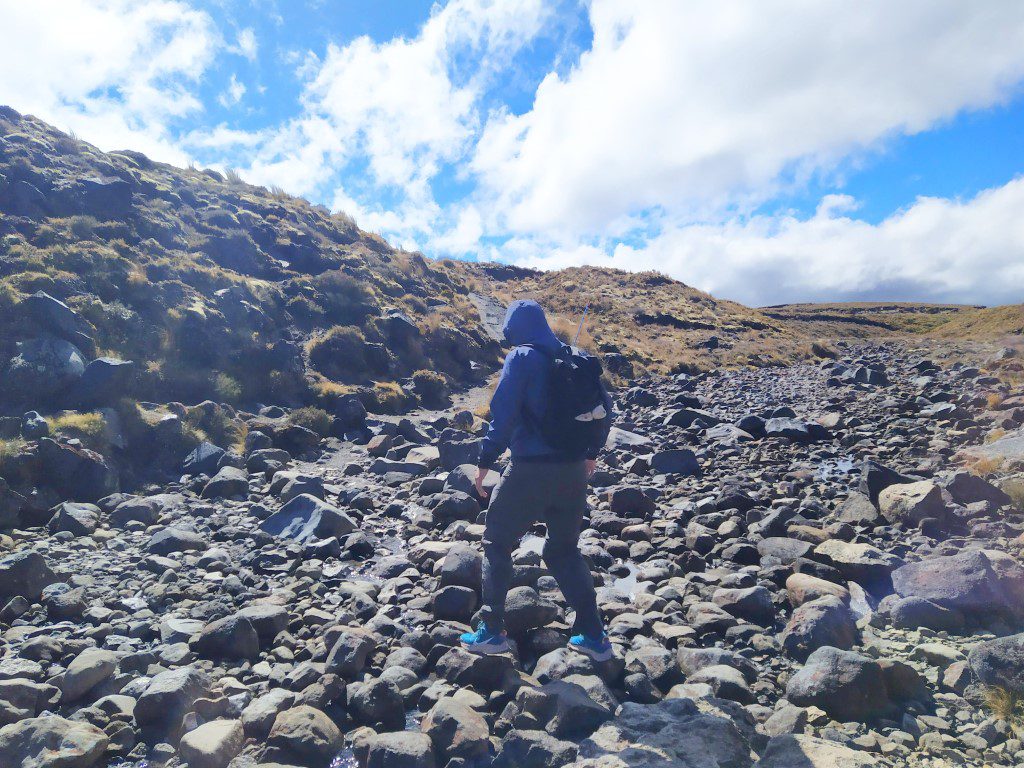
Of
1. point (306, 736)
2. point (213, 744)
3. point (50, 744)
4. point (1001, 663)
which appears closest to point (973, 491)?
point (1001, 663)

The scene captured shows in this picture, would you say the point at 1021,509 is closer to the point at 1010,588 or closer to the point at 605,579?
the point at 1010,588

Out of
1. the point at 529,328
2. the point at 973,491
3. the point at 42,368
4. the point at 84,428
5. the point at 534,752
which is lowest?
the point at 534,752

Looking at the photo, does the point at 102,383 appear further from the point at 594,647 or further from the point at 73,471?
the point at 594,647

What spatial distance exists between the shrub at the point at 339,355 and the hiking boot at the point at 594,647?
49.5ft

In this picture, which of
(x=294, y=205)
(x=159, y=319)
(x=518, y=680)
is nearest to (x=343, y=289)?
(x=159, y=319)

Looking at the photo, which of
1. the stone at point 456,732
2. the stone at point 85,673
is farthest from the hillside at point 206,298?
the stone at point 456,732

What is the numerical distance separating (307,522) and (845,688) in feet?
19.6

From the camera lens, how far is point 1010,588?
412cm

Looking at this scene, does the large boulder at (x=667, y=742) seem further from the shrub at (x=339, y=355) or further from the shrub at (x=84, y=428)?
the shrub at (x=339, y=355)

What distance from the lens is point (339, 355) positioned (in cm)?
1838

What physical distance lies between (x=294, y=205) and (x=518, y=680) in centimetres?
3395

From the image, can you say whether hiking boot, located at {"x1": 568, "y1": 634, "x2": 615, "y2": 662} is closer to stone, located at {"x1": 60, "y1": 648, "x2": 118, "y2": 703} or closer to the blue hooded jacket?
the blue hooded jacket

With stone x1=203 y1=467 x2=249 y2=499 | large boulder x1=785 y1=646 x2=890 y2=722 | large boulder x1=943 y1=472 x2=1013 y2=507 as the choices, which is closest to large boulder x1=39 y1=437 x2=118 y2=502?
stone x1=203 y1=467 x2=249 y2=499

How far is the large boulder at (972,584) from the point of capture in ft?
13.3
